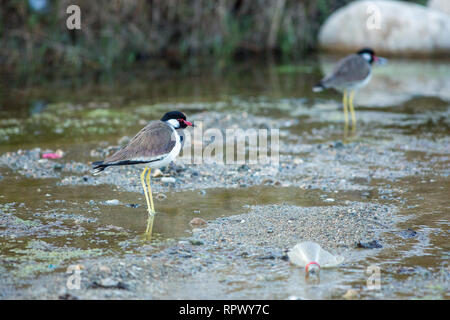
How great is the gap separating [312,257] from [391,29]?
14.1 meters

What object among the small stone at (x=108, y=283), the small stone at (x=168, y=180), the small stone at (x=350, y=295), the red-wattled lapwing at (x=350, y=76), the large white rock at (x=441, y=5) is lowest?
the small stone at (x=350, y=295)

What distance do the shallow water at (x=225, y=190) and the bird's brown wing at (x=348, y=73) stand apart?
61cm

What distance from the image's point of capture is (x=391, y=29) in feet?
58.2

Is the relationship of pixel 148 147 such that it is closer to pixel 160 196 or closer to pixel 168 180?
pixel 160 196

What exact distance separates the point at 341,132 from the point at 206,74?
21.9ft

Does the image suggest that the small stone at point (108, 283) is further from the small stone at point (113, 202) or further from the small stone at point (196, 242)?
the small stone at point (113, 202)

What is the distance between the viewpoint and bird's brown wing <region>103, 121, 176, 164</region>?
235 inches

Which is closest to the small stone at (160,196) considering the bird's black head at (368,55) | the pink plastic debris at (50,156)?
the pink plastic debris at (50,156)

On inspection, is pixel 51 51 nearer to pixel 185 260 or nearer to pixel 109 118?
pixel 109 118

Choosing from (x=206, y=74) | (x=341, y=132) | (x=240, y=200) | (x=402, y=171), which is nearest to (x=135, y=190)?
(x=240, y=200)

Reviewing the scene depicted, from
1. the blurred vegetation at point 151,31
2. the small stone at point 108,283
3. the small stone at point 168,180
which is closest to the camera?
the small stone at point 108,283

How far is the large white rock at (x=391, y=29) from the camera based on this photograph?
57.2 feet
